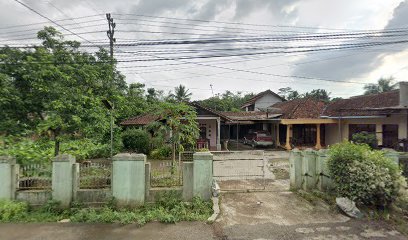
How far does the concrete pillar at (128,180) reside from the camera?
22.0 feet

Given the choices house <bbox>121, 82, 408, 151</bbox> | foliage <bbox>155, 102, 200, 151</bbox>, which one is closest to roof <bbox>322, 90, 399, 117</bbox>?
house <bbox>121, 82, 408, 151</bbox>

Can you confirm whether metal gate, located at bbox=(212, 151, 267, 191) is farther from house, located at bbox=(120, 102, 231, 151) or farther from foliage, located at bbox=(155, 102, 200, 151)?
house, located at bbox=(120, 102, 231, 151)

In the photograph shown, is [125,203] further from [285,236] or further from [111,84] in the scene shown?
[111,84]

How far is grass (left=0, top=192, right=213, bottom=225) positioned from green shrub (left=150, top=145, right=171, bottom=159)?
900 centimetres

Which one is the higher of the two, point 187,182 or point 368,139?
point 368,139

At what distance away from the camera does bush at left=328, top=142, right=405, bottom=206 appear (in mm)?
6387

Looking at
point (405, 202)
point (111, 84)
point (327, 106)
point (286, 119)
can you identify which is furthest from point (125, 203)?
point (327, 106)

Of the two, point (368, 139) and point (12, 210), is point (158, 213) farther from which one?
point (368, 139)

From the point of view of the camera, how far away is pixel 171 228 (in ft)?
18.4

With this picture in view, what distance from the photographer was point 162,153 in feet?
51.7

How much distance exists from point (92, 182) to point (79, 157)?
4.27m

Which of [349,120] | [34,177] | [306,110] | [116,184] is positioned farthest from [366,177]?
[306,110]

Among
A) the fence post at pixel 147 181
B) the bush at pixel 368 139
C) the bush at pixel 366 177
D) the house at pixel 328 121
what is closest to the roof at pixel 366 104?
the house at pixel 328 121

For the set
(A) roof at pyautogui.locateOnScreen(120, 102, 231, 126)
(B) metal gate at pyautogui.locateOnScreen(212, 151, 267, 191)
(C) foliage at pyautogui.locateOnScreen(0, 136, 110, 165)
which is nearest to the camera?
(C) foliage at pyautogui.locateOnScreen(0, 136, 110, 165)
